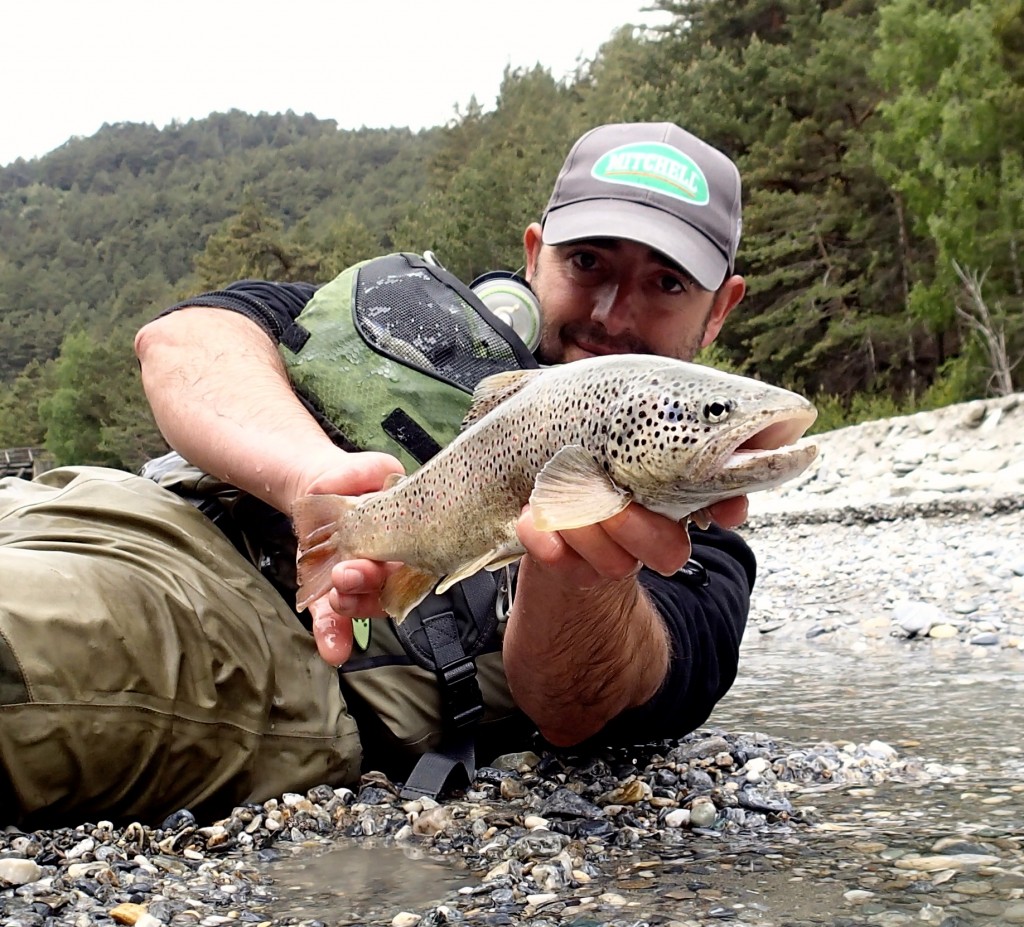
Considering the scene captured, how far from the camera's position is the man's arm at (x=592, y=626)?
2334 mm

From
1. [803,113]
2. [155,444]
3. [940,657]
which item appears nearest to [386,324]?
[940,657]

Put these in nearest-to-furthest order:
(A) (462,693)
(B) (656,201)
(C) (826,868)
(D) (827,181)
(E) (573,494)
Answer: (E) (573,494)
(C) (826,868)
(A) (462,693)
(B) (656,201)
(D) (827,181)

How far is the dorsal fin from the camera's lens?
9.03 ft

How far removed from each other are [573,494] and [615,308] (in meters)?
2.10

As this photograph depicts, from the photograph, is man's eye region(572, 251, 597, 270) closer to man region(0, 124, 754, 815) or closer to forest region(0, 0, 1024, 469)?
man region(0, 124, 754, 815)

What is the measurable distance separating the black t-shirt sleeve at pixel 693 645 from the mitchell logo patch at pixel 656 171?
137 centimetres

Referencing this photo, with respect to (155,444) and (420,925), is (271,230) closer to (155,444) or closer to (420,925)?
(155,444)

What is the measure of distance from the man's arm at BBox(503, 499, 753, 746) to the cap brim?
4.36ft

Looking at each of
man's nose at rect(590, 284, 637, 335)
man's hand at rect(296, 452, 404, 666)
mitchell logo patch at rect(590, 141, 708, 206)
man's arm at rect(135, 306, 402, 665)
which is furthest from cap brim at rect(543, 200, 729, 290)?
man's hand at rect(296, 452, 404, 666)

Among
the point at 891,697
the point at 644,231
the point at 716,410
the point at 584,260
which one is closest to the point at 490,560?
the point at 716,410

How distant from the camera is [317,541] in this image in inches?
112

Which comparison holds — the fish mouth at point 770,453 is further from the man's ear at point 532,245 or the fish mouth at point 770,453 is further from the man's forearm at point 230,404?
the man's ear at point 532,245

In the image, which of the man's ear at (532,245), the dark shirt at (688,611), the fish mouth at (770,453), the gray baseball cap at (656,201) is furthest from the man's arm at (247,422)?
the man's ear at (532,245)

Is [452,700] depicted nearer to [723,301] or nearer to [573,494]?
[573,494]
